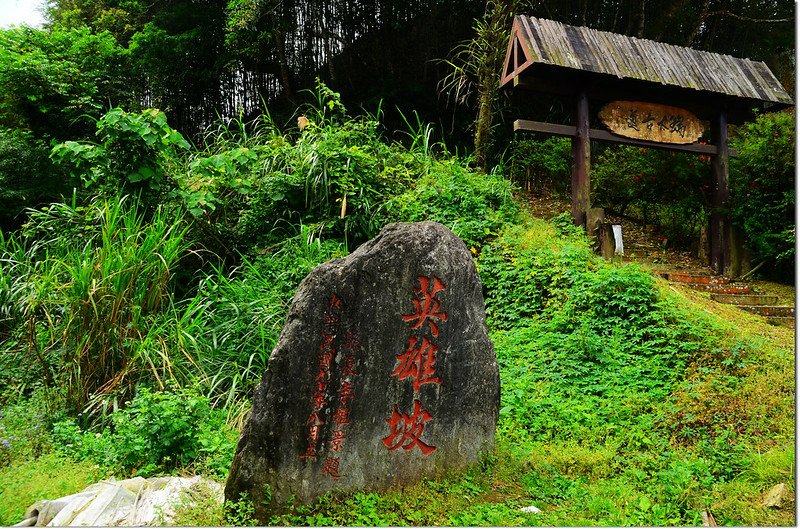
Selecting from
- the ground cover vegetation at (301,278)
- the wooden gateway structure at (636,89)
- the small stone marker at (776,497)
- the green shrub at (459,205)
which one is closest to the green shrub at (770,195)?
the ground cover vegetation at (301,278)

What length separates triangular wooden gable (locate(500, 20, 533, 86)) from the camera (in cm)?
686

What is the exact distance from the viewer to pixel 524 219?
7301 mm

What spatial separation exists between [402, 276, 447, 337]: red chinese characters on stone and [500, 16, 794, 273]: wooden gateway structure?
4.17 m

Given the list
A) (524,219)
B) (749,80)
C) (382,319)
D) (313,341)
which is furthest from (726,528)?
(749,80)

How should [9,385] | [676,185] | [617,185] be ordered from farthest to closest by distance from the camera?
[617,185]
[676,185]
[9,385]

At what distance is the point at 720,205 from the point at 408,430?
21.8 ft

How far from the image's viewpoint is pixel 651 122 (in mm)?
7504

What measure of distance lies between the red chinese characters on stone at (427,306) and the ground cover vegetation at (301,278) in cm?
84

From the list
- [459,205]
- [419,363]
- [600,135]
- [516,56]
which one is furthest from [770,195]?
[419,363]

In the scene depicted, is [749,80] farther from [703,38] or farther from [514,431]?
[703,38]

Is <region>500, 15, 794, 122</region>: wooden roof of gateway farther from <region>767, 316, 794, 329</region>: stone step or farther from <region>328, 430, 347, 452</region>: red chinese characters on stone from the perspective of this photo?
<region>328, 430, 347, 452</region>: red chinese characters on stone

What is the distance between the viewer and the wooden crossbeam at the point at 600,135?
690 centimetres

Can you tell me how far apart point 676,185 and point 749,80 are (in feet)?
5.58

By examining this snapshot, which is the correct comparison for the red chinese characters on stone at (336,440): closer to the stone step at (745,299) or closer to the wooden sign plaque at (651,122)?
the stone step at (745,299)
